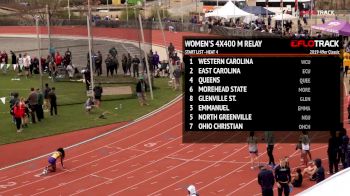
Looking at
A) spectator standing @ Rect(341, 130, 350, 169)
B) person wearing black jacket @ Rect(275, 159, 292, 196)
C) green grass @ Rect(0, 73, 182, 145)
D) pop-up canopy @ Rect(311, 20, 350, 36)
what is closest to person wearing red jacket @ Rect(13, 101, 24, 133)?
green grass @ Rect(0, 73, 182, 145)

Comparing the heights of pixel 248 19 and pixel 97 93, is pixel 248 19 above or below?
above

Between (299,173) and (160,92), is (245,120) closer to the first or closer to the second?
(299,173)

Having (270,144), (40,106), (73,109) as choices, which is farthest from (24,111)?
(270,144)

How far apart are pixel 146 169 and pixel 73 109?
9338mm

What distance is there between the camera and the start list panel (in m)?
11.4

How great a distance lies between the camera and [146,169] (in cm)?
1898

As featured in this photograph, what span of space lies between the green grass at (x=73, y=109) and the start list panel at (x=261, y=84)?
39.4 feet

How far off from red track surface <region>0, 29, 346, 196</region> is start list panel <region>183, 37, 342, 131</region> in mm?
5015

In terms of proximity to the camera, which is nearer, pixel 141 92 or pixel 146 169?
pixel 146 169

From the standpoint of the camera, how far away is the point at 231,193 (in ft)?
53.9

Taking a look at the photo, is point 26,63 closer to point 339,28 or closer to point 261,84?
point 339,28

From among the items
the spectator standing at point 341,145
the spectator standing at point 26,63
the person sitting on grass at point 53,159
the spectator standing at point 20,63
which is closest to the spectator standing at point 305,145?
the spectator standing at point 341,145

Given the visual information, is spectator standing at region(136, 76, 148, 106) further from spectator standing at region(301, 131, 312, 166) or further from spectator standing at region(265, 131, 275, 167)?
spectator standing at region(301, 131, 312, 166)

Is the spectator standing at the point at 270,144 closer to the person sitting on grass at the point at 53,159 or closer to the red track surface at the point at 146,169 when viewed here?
the red track surface at the point at 146,169
